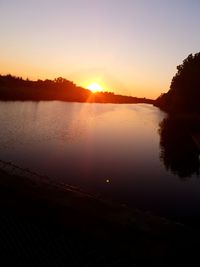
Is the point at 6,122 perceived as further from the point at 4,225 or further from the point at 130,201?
the point at 4,225

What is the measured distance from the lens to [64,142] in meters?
51.5

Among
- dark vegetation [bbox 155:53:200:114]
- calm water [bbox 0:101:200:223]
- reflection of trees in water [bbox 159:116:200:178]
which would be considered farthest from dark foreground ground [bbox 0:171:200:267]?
dark vegetation [bbox 155:53:200:114]

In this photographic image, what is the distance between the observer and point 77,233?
16.8m

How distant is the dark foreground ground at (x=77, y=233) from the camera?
36.0 feet

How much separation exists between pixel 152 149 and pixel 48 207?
120 feet

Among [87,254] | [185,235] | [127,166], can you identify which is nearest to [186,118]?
[127,166]

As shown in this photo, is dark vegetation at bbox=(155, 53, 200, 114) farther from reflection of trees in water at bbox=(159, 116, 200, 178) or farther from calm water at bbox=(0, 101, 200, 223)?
calm water at bbox=(0, 101, 200, 223)

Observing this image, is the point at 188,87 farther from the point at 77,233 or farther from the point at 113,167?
the point at 77,233

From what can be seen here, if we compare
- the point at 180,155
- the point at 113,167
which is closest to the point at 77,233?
the point at 113,167

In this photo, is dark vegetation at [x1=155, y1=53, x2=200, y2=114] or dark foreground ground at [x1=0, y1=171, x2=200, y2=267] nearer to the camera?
dark foreground ground at [x1=0, y1=171, x2=200, y2=267]

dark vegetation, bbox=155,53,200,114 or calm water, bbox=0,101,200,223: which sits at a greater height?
dark vegetation, bbox=155,53,200,114

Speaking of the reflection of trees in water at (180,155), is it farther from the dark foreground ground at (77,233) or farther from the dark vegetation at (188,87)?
the dark vegetation at (188,87)

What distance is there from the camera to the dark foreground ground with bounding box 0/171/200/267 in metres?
11.0

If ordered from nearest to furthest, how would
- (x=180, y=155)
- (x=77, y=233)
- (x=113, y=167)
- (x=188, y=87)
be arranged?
(x=77, y=233), (x=113, y=167), (x=180, y=155), (x=188, y=87)
